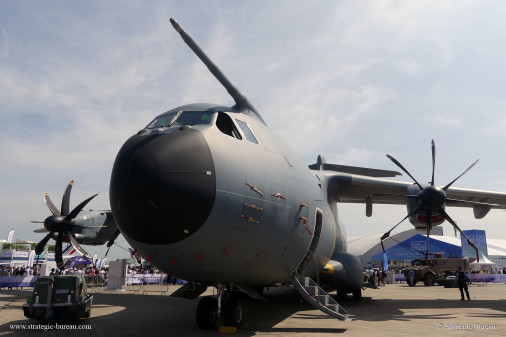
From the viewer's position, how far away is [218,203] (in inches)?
254

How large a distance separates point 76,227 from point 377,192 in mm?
13748

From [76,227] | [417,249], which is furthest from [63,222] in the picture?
[417,249]

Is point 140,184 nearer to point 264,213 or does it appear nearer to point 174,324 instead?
point 264,213

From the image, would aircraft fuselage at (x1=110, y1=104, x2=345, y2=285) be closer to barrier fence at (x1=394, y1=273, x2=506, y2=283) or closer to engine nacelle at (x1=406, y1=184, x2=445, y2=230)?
engine nacelle at (x1=406, y1=184, x2=445, y2=230)

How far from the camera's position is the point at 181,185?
615 centimetres

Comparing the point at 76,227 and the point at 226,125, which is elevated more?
the point at 226,125

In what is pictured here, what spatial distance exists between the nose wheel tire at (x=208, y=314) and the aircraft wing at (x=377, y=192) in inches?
278

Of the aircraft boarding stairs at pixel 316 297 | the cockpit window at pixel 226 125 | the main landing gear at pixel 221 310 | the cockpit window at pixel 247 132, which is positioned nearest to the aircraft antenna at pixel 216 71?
the cockpit window at pixel 247 132

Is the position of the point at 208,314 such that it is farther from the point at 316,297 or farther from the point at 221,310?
the point at 316,297

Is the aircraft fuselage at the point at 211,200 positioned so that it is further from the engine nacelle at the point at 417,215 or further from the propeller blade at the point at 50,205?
the propeller blade at the point at 50,205

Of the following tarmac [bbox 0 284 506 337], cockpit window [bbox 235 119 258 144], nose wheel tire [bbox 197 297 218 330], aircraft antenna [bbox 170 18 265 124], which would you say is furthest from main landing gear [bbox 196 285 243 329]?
aircraft antenna [bbox 170 18 265 124]

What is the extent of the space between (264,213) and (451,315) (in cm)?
775

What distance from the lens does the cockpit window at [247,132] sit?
8125 mm

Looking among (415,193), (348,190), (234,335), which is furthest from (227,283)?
(415,193)
